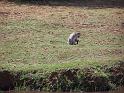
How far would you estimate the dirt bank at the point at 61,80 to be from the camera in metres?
11.6

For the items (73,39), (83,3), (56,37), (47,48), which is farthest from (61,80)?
(83,3)

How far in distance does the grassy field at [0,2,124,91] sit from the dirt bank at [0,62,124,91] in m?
0.21

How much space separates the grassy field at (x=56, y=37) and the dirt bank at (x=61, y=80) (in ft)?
0.68

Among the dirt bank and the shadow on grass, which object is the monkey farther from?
the shadow on grass

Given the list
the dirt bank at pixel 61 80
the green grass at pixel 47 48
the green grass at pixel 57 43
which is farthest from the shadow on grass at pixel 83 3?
the dirt bank at pixel 61 80

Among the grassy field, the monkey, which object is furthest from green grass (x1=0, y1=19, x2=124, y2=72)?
the monkey

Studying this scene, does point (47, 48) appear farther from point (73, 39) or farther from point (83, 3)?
point (83, 3)

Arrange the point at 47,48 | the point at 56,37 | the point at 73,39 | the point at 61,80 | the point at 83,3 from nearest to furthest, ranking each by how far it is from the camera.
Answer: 1. the point at 61,80
2. the point at 47,48
3. the point at 73,39
4. the point at 56,37
5. the point at 83,3

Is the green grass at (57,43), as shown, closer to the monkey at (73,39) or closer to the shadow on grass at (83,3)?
the monkey at (73,39)

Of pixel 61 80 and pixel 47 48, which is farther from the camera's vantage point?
pixel 47 48

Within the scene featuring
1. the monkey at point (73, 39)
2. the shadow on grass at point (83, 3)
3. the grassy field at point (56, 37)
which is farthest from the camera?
the shadow on grass at point (83, 3)

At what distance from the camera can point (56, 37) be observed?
1541cm

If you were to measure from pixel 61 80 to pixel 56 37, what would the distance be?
400cm

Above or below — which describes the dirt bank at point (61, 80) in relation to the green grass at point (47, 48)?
below
